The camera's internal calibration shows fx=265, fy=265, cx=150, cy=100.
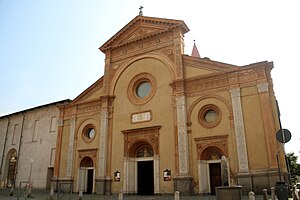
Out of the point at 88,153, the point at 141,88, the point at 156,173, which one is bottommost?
the point at 156,173

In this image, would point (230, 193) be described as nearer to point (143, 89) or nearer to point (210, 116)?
point (210, 116)

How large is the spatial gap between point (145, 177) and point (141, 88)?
285 inches

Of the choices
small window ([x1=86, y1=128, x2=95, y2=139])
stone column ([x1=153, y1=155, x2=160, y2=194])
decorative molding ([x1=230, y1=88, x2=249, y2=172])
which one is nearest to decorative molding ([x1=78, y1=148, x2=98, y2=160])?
small window ([x1=86, y1=128, x2=95, y2=139])

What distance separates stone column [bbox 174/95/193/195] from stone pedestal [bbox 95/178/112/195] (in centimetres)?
566

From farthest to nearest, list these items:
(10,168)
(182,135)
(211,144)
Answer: (10,168) → (182,135) → (211,144)

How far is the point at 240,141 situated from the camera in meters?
16.6

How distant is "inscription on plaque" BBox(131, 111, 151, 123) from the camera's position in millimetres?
20469

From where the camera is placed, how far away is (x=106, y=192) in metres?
20.2

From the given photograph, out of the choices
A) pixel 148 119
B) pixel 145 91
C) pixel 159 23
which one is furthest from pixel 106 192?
pixel 159 23

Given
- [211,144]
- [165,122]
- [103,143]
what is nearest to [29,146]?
[103,143]

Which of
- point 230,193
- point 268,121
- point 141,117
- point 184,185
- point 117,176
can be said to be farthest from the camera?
point 141,117

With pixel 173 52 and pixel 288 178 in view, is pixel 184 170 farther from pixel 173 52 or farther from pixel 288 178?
pixel 173 52

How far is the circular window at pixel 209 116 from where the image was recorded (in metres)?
18.0

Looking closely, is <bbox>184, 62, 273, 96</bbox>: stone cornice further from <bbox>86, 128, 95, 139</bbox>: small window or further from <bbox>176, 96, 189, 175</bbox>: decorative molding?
<bbox>86, 128, 95, 139</bbox>: small window
